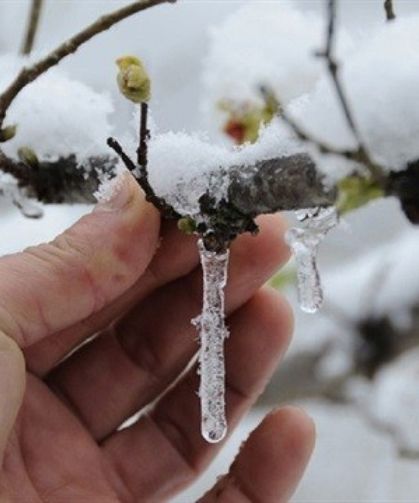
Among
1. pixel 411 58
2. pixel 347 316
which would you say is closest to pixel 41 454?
pixel 411 58

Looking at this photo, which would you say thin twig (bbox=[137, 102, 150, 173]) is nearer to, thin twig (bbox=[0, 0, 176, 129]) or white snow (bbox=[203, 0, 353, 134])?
thin twig (bbox=[0, 0, 176, 129])

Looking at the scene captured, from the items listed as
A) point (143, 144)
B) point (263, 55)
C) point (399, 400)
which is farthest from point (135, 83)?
point (399, 400)

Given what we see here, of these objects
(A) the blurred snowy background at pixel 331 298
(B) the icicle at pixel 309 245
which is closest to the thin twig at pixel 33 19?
(B) the icicle at pixel 309 245

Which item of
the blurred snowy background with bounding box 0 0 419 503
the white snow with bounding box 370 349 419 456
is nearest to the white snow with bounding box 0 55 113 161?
the blurred snowy background with bounding box 0 0 419 503

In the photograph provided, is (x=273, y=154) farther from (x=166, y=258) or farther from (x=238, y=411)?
(x=238, y=411)

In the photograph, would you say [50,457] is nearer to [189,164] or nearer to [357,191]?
[189,164]

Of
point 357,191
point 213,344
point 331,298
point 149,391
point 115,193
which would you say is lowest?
point 331,298
